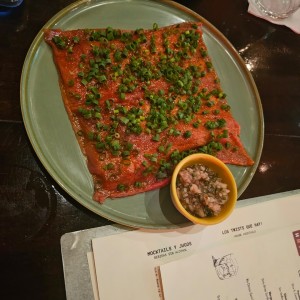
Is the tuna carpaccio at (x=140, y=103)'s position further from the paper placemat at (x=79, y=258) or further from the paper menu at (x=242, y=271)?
the paper menu at (x=242, y=271)

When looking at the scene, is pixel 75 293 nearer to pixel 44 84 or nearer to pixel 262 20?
pixel 44 84

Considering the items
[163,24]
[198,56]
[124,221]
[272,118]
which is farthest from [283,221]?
[163,24]

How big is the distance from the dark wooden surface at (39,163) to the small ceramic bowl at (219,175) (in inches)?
9.1

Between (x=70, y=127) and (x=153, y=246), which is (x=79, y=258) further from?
(x=70, y=127)

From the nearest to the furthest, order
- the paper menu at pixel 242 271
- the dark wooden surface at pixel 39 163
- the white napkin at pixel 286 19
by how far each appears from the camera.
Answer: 1. the dark wooden surface at pixel 39 163
2. the paper menu at pixel 242 271
3. the white napkin at pixel 286 19

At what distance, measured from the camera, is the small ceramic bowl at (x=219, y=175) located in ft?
4.65

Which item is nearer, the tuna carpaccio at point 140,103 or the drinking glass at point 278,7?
the tuna carpaccio at point 140,103

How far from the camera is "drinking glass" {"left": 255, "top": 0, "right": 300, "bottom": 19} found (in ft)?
7.05

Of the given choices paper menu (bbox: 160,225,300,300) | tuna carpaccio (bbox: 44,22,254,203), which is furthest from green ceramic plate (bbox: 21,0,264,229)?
paper menu (bbox: 160,225,300,300)

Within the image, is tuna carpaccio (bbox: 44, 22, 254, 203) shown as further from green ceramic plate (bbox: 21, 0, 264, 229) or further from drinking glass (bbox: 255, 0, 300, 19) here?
drinking glass (bbox: 255, 0, 300, 19)

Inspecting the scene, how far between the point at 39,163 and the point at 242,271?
3.30 feet

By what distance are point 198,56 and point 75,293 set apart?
1244mm

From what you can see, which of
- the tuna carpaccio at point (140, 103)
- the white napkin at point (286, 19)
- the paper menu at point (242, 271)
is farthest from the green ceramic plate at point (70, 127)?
the white napkin at point (286, 19)

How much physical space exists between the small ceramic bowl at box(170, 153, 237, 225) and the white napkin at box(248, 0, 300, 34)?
1.11 metres
